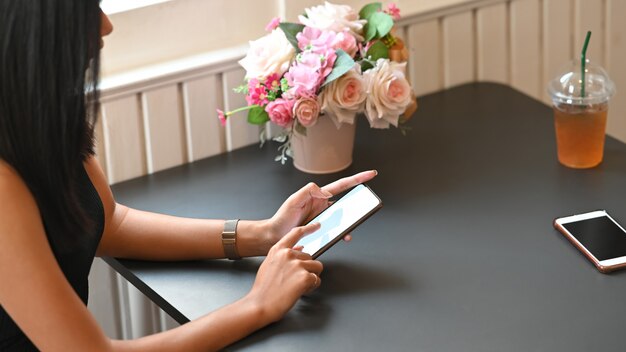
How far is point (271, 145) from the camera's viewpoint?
213cm

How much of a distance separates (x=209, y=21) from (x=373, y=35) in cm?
38

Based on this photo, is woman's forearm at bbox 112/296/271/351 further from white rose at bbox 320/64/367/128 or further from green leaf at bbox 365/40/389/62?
green leaf at bbox 365/40/389/62

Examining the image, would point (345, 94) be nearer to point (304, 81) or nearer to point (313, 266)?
point (304, 81)

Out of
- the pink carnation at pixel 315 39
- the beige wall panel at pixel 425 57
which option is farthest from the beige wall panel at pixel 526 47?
the pink carnation at pixel 315 39

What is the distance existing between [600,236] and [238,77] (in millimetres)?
831

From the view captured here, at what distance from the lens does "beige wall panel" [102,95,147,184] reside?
77.2 inches

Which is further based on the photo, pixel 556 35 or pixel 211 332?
pixel 556 35

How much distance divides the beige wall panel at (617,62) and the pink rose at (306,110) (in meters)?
1.12

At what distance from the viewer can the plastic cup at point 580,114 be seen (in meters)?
1.90

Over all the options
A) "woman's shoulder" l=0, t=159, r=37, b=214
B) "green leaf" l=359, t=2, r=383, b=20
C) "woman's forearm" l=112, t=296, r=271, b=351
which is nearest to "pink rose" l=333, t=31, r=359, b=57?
"green leaf" l=359, t=2, r=383, b=20

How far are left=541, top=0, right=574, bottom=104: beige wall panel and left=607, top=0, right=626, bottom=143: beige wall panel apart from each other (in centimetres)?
14

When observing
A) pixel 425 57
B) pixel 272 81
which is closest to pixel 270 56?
pixel 272 81

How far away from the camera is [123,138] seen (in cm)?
199

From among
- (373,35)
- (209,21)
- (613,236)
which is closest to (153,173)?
(209,21)
